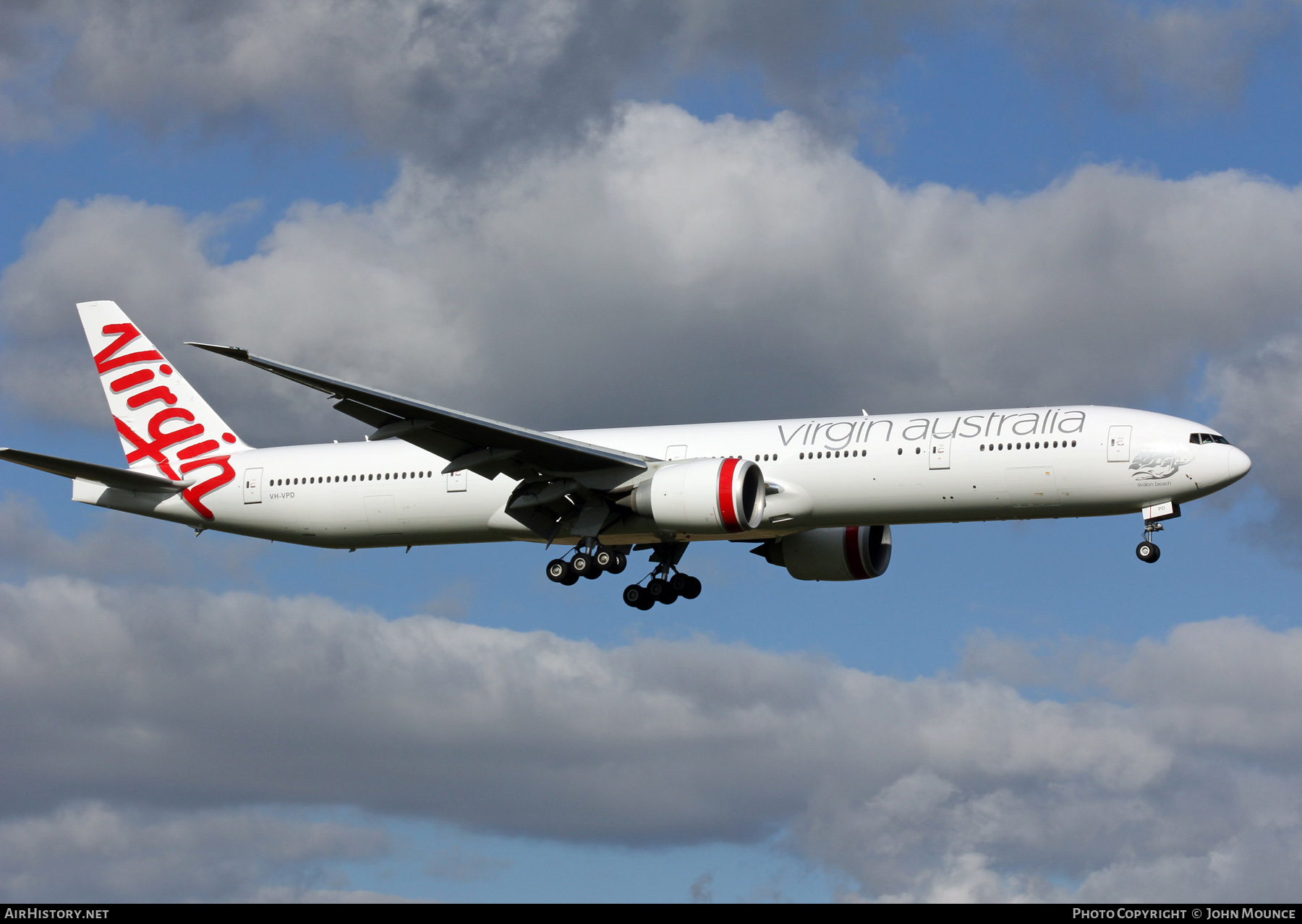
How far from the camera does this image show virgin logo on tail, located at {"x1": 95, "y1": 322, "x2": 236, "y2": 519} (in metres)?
46.2

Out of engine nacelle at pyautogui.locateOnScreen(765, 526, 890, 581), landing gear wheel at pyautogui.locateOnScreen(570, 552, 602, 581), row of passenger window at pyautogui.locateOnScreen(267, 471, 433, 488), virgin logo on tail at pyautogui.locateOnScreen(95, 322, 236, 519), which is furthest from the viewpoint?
engine nacelle at pyautogui.locateOnScreen(765, 526, 890, 581)

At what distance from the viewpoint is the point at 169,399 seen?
48375 millimetres

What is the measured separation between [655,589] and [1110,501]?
14.2 metres

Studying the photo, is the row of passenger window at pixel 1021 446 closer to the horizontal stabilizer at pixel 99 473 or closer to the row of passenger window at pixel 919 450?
the row of passenger window at pixel 919 450

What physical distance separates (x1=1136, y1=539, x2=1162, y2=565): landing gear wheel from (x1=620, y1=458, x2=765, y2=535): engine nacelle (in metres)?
9.46

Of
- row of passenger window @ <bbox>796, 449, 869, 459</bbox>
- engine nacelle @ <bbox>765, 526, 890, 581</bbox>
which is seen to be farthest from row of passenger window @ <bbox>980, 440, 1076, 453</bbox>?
engine nacelle @ <bbox>765, 526, 890, 581</bbox>

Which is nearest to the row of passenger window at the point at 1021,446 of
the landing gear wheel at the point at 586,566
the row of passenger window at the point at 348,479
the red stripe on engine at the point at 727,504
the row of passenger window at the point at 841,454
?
the row of passenger window at the point at 841,454

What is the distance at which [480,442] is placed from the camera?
132 ft

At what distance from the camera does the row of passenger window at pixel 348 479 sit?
144ft

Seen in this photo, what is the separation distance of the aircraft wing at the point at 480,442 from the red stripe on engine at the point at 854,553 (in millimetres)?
8249

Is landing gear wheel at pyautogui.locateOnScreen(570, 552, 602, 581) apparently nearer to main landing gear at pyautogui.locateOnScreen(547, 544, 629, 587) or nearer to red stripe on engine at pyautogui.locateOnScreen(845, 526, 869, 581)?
main landing gear at pyautogui.locateOnScreen(547, 544, 629, 587)

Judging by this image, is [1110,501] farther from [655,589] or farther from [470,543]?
[470,543]

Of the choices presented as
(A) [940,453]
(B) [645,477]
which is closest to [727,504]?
(B) [645,477]
